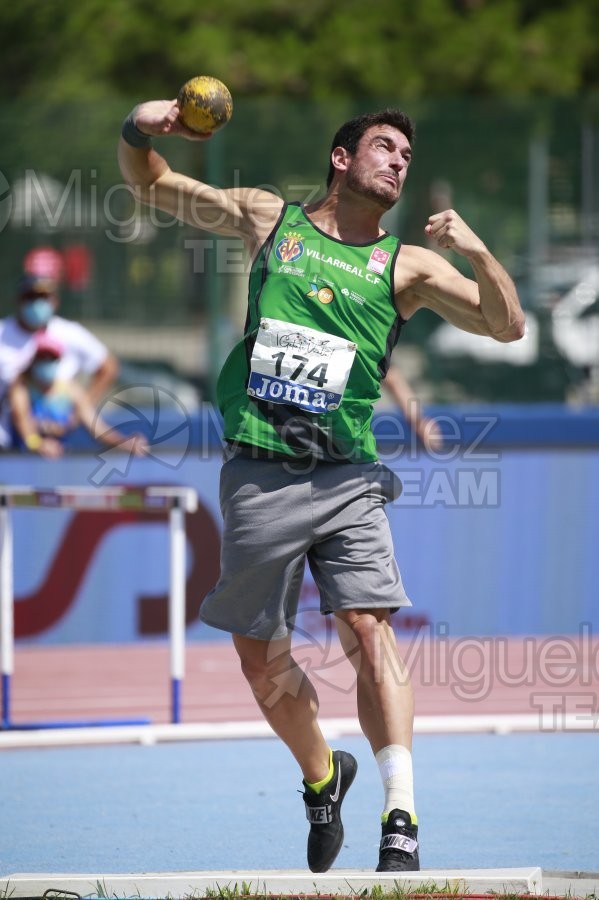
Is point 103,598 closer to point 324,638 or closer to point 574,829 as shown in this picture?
point 324,638

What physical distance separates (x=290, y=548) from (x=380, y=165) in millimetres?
1303

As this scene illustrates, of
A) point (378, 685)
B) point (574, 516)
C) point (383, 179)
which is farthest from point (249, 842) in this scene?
point (574, 516)

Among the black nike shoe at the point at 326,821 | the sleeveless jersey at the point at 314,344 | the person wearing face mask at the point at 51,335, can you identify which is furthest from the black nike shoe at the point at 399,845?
the person wearing face mask at the point at 51,335

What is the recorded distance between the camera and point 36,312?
945 centimetres

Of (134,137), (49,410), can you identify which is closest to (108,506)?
(49,410)

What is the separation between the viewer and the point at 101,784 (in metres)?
6.16

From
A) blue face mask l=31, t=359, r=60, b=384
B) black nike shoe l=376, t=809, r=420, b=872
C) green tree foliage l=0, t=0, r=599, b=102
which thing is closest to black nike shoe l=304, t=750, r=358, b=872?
black nike shoe l=376, t=809, r=420, b=872

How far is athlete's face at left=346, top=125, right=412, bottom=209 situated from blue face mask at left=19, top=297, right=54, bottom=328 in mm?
4989

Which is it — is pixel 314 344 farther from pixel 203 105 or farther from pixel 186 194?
pixel 203 105

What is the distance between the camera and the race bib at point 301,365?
15.1 feet

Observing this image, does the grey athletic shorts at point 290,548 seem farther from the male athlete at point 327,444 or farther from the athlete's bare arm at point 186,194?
the athlete's bare arm at point 186,194

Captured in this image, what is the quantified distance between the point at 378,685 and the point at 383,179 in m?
1.65

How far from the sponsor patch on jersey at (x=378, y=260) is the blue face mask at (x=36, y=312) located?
514cm

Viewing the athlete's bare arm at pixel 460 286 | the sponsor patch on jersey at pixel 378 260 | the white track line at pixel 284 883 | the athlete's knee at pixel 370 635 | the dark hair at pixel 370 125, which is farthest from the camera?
the dark hair at pixel 370 125
